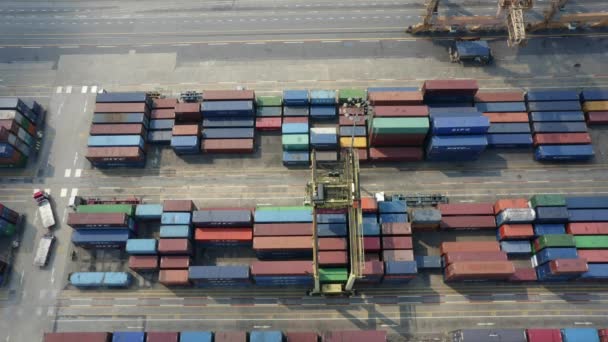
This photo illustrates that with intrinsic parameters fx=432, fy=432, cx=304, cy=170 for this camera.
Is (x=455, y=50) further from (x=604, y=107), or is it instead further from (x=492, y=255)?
(x=492, y=255)

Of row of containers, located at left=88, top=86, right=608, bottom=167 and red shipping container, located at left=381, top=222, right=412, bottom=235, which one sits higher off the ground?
row of containers, located at left=88, top=86, right=608, bottom=167

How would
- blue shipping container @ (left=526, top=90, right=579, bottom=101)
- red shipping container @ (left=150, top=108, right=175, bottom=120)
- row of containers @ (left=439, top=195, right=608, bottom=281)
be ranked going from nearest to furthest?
row of containers @ (left=439, top=195, right=608, bottom=281), blue shipping container @ (left=526, top=90, right=579, bottom=101), red shipping container @ (left=150, top=108, right=175, bottom=120)

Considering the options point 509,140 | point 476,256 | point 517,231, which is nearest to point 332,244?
point 476,256

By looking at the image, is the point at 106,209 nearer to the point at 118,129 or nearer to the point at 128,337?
the point at 118,129

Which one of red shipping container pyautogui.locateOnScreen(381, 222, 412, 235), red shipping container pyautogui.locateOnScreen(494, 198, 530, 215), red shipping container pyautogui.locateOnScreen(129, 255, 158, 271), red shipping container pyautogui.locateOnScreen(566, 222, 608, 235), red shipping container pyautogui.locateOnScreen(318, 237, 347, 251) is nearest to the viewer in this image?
red shipping container pyautogui.locateOnScreen(318, 237, 347, 251)

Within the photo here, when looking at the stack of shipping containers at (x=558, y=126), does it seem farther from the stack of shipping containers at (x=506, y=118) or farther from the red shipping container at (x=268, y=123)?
the red shipping container at (x=268, y=123)

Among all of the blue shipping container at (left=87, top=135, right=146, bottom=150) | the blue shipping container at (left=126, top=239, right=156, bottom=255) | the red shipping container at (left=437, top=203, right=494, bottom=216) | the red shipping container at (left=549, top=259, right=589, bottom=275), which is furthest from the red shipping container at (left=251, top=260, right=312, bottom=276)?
the red shipping container at (left=549, top=259, right=589, bottom=275)

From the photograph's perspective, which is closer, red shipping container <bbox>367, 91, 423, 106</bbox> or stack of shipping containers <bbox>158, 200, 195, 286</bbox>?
stack of shipping containers <bbox>158, 200, 195, 286</bbox>

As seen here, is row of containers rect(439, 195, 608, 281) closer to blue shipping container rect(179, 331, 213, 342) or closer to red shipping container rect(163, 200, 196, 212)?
blue shipping container rect(179, 331, 213, 342)
